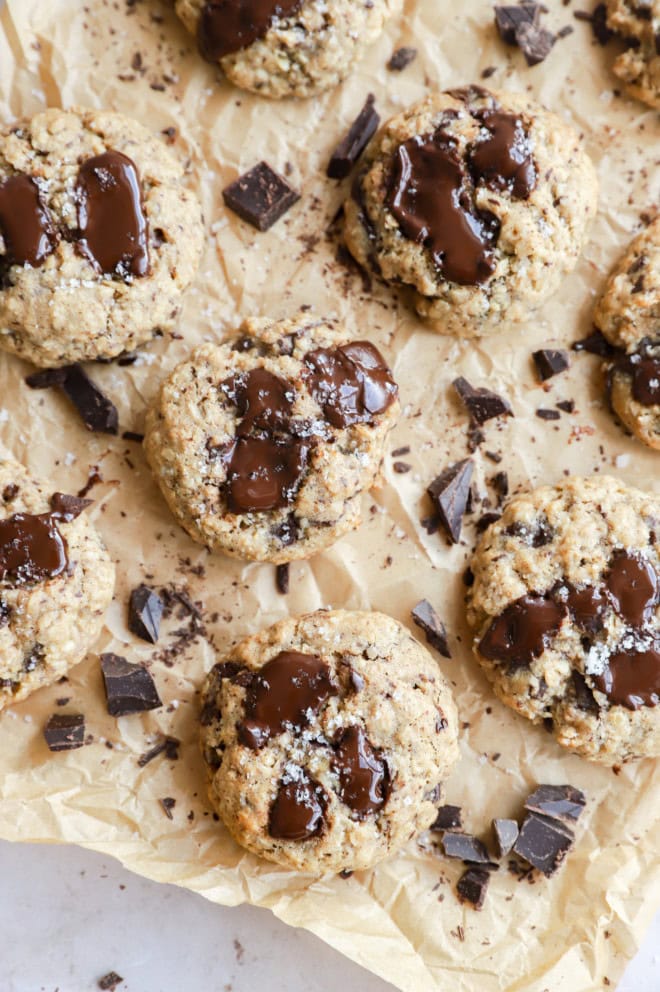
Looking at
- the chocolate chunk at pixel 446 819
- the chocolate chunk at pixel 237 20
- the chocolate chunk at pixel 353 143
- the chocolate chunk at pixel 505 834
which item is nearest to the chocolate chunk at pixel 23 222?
the chocolate chunk at pixel 237 20

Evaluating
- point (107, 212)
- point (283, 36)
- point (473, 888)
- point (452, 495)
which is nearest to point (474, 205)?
point (283, 36)

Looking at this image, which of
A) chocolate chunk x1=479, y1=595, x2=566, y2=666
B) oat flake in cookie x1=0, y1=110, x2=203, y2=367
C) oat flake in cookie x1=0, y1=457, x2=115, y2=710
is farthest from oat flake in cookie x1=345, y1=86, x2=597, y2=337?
oat flake in cookie x1=0, y1=457, x2=115, y2=710

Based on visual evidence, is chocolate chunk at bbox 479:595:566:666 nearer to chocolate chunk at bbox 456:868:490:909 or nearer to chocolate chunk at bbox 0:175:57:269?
chocolate chunk at bbox 456:868:490:909

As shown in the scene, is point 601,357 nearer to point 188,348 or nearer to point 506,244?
point 506,244

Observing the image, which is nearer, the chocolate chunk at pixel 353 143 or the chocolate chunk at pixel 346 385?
the chocolate chunk at pixel 346 385

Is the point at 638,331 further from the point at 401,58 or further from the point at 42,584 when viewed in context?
the point at 42,584

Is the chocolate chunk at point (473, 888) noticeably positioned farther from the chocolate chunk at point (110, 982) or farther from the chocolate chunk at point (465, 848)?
the chocolate chunk at point (110, 982)
